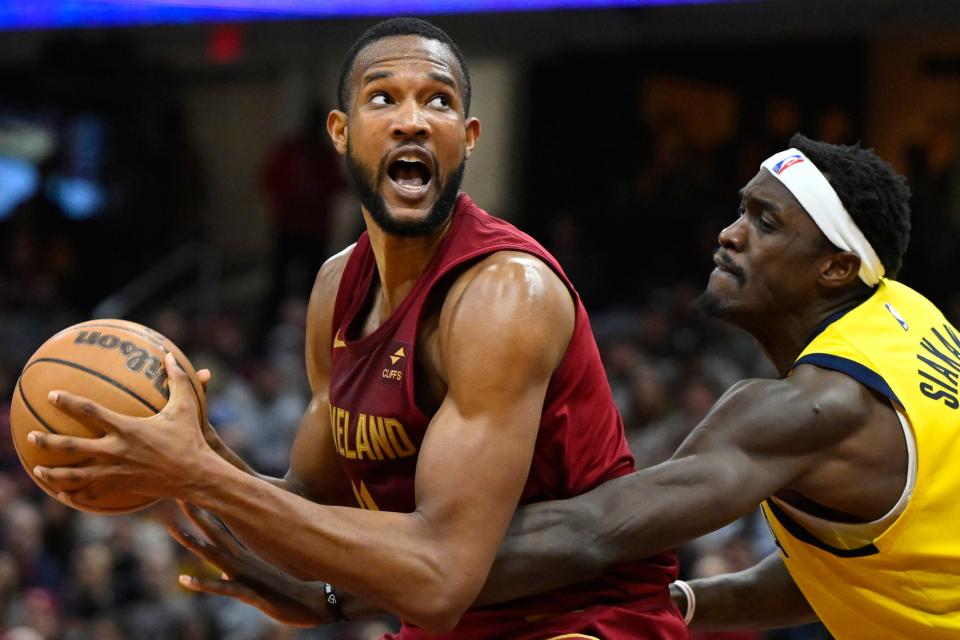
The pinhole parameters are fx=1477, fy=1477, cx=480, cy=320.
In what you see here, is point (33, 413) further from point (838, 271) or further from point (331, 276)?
point (838, 271)

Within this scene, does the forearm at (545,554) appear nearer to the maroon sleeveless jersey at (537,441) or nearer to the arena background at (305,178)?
the maroon sleeveless jersey at (537,441)

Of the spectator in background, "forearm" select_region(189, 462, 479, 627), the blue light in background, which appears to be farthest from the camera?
the spectator in background

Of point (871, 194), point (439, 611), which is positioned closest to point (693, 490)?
point (439, 611)

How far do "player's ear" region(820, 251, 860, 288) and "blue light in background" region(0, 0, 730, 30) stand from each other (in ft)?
20.8

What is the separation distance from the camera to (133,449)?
2949 mm

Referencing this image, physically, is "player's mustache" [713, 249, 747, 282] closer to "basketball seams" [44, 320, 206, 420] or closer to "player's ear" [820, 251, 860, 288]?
"player's ear" [820, 251, 860, 288]

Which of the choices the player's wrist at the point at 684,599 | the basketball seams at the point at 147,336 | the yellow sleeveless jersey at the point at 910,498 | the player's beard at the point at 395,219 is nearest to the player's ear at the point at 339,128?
the player's beard at the point at 395,219

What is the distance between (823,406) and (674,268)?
7.55 meters

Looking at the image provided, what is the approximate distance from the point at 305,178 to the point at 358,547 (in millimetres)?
9257

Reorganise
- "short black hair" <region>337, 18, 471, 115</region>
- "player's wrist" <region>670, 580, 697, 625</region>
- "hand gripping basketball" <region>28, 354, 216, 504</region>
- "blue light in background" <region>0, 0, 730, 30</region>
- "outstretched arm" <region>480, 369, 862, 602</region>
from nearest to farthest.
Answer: "hand gripping basketball" <region>28, 354, 216, 504</region>
"outstretched arm" <region>480, 369, 862, 602</region>
"short black hair" <region>337, 18, 471, 115</region>
"player's wrist" <region>670, 580, 697, 625</region>
"blue light in background" <region>0, 0, 730, 30</region>

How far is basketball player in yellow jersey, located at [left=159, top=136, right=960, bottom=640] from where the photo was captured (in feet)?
11.1

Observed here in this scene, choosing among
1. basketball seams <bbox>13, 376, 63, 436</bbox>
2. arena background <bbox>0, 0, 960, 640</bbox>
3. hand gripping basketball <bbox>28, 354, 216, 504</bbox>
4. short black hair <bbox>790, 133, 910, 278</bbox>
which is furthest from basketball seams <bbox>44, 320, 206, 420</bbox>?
arena background <bbox>0, 0, 960, 640</bbox>

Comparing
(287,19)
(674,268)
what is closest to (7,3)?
(287,19)

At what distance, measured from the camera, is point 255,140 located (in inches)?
591
